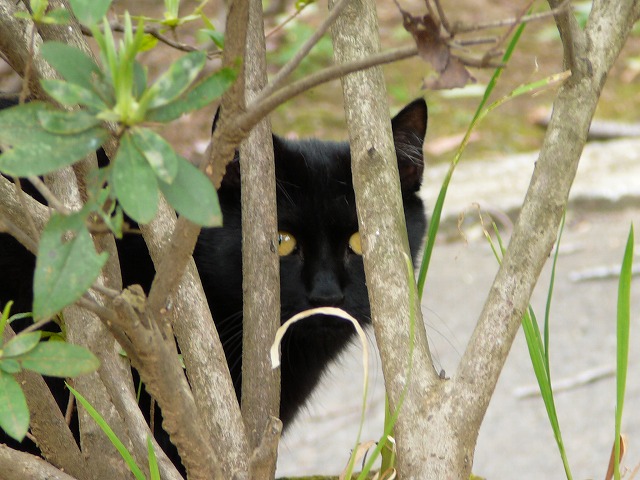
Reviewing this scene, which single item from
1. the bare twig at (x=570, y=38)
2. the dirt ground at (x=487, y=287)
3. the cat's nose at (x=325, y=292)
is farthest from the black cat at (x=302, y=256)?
the bare twig at (x=570, y=38)

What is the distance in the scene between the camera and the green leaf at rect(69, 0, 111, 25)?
587mm

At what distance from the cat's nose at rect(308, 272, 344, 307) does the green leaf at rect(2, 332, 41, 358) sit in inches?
37.4

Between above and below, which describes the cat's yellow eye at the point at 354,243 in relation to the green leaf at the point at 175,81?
above

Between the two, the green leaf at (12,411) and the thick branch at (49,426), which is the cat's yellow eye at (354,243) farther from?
the green leaf at (12,411)

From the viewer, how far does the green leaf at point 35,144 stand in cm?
58

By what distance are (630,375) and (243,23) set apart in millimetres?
2450

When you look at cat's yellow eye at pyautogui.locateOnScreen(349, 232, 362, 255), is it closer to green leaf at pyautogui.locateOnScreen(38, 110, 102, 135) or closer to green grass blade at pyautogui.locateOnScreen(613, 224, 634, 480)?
green grass blade at pyautogui.locateOnScreen(613, 224, 634, 480)

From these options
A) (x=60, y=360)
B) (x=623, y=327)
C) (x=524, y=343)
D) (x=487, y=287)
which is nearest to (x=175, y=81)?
(x=60, y=360)

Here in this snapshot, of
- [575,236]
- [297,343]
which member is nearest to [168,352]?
[297,343]

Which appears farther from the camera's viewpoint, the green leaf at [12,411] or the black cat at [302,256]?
the black cat at [302,256]

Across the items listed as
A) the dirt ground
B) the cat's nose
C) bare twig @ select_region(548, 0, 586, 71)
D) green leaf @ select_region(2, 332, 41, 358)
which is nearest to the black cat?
the cat's nose

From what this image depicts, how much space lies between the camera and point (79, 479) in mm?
1007

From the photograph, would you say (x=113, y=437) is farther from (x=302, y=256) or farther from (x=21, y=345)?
(x=302, y=256)

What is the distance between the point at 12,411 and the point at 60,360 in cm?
5
